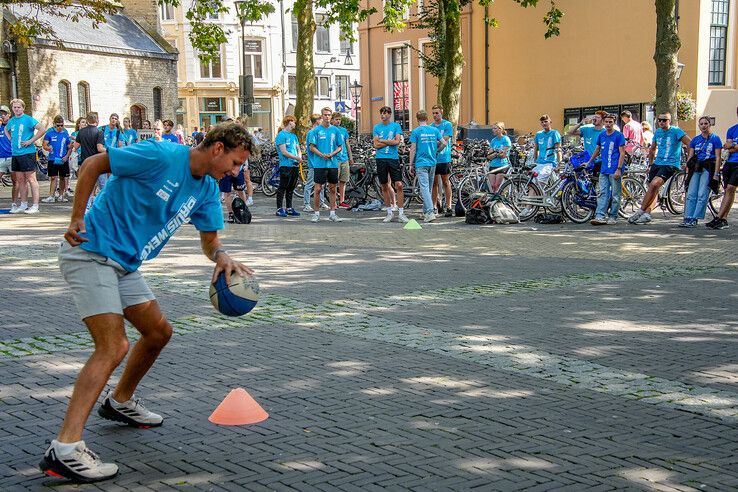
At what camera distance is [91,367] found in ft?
13.8

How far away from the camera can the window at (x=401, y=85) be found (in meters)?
44.5

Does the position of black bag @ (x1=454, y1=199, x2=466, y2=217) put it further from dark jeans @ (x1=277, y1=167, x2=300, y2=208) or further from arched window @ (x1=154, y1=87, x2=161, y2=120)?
arched window @ (x1=154, y1=87, x2=161, y2=120)

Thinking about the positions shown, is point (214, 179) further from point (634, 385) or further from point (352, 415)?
point (634, 385)

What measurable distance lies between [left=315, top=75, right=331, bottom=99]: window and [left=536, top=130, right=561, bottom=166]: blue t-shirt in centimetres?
5556

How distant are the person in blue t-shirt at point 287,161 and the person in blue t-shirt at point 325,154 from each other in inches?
21.6

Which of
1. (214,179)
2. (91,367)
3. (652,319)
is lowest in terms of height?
(652,319)

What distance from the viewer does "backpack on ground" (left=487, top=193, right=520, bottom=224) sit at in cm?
1602

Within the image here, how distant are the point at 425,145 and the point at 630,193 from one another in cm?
402

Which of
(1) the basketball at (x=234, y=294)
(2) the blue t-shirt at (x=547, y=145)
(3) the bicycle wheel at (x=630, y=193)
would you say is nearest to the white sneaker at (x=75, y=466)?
(1) the basketball at (x=234, y=294)

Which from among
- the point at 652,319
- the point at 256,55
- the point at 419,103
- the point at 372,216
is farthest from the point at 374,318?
the point at 256,55

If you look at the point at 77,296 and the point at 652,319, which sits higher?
the point at 77,296

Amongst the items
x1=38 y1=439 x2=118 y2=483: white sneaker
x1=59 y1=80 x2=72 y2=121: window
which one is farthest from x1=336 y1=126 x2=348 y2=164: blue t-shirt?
x1=59 y1=80 x2=72 y2=121: window

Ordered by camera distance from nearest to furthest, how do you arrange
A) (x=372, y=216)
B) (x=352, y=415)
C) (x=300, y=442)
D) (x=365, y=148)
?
(x=300, y=442)
(x=352, y=415)
(x=372, y=216)
(x=365, y=148)

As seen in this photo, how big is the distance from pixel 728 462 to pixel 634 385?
1399 mm
